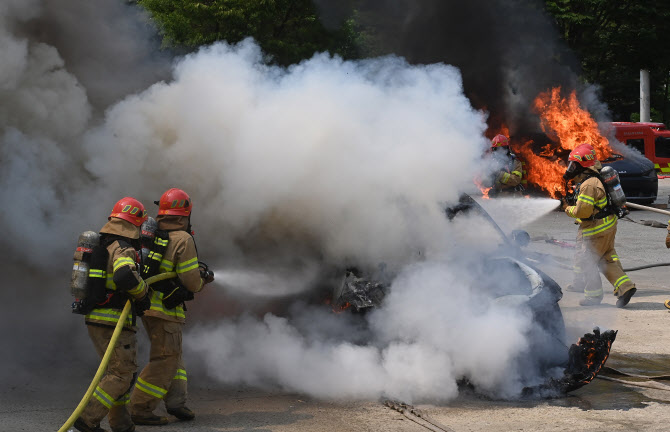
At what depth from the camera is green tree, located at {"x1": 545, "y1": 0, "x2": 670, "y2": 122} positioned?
1004 inches

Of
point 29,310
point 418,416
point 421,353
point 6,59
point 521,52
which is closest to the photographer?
point 418,416

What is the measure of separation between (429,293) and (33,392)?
3.18m

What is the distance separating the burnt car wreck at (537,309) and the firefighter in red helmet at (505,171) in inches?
189

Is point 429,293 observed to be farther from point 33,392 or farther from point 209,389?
point 33,392

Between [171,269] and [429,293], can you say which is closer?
[171,269]

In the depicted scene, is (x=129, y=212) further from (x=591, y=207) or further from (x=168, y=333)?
(x=591, y=207)

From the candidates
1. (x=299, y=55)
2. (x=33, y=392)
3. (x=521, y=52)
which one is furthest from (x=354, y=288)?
(x=299, y=55)

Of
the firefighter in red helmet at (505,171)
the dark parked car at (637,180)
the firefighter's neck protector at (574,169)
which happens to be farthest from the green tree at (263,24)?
the firefighter's neck protector at (574,169)

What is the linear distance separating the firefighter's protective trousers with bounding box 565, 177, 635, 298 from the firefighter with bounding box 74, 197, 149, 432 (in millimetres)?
5579

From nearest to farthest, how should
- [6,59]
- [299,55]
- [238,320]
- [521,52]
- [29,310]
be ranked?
[6,59]
[238,320]
[29,310]
[521,52]
[299,55]

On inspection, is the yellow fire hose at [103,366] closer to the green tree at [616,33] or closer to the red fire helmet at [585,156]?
the red fire helmet at [585,156]

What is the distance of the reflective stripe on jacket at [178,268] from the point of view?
568 centimetres

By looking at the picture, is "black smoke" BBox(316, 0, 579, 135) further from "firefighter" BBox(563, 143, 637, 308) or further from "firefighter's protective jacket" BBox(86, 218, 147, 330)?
"firefighter's protective jacket" BBox(86, 218, 147, 330)

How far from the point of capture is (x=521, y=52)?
49.9 feet
